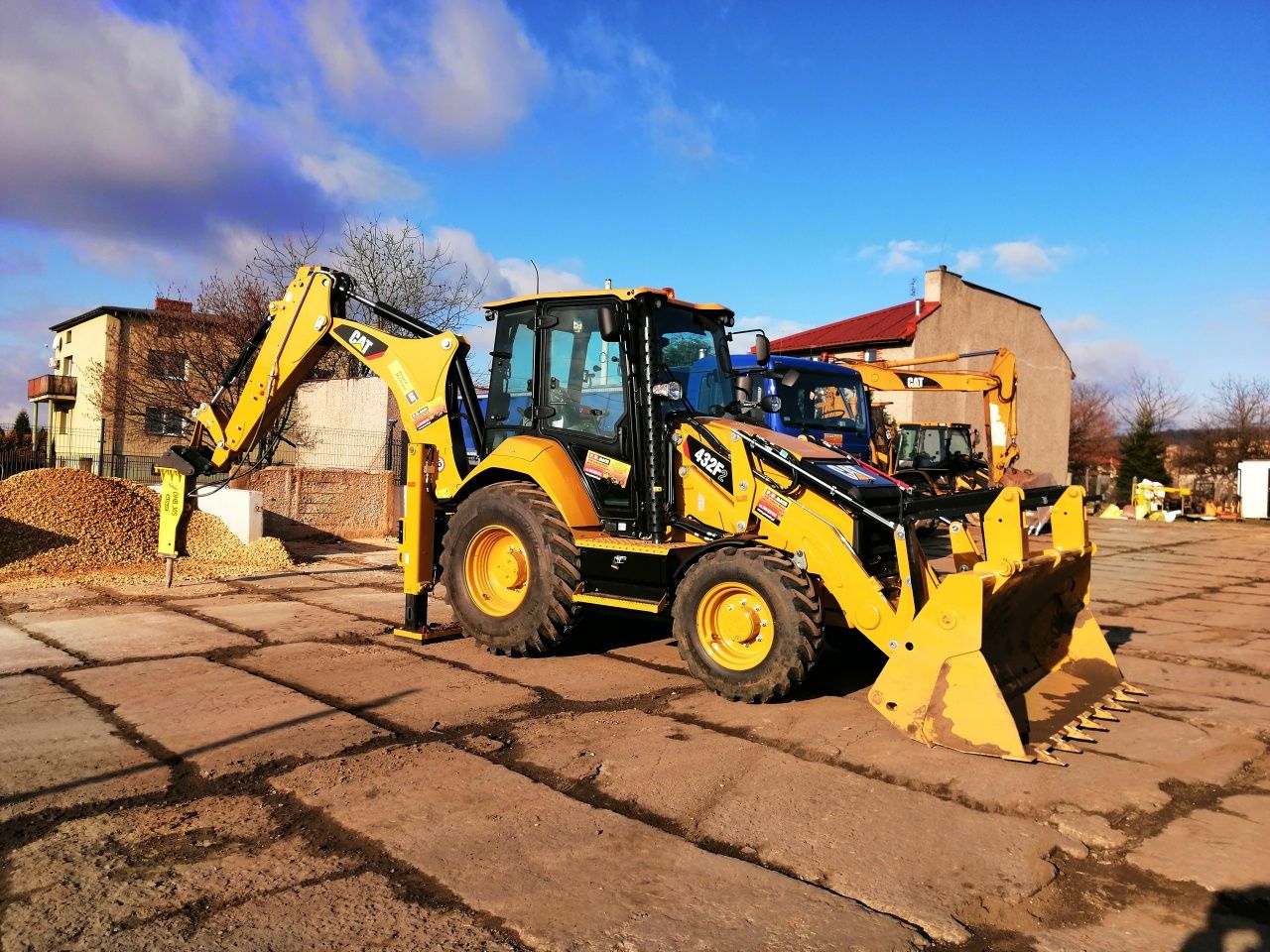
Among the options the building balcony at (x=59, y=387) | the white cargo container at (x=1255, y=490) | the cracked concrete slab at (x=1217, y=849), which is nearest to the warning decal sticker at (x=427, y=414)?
the cracked concrete slab at (x=1217, y=849)

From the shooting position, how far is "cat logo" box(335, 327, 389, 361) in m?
8.10

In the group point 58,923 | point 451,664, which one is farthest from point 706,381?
point 58,923

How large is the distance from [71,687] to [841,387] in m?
10.6

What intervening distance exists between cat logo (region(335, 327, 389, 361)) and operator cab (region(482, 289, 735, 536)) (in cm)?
116

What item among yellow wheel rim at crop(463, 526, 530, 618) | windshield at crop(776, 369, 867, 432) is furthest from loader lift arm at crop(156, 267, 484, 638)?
windshield at crop(776, 369, 867, 432)

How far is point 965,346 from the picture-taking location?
33.3 meters

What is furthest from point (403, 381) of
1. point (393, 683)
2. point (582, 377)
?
point (393, 683)

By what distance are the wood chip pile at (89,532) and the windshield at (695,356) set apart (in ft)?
23.4

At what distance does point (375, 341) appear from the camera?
812cm

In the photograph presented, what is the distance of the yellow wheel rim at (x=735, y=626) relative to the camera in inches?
216

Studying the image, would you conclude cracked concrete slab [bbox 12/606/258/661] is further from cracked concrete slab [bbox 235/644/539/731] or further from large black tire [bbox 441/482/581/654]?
large black tire [bbox 441/482/581/654]

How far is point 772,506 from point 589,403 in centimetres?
171

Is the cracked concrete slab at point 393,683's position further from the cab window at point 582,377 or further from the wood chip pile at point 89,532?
the wood chip pile at point 89,532

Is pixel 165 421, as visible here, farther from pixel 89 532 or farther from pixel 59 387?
pixel 59 387
